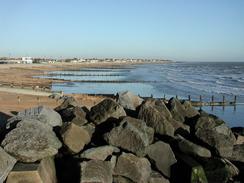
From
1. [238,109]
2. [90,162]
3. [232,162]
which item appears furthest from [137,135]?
[238,109]

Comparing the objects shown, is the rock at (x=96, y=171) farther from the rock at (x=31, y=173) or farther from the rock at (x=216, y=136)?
the rock at (x=216, y=136)

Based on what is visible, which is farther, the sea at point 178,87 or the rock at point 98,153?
the sea at point 178,87

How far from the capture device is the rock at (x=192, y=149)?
9242 mm

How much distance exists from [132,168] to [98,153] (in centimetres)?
79

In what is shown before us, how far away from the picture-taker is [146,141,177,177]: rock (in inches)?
351

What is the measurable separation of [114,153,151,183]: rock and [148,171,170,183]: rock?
136mm

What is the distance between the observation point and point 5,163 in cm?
774

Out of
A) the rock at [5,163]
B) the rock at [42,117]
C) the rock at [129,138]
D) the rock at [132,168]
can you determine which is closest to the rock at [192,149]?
the rock at [129,138]

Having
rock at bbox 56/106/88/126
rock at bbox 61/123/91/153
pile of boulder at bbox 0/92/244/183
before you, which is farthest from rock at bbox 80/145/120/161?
rock at bbox 56/106/88/126

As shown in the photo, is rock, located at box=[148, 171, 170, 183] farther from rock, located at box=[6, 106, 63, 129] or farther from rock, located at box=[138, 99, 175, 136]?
rock, located at box=[6, 106, 63, 129]

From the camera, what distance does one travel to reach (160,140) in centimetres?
978

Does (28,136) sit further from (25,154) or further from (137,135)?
(137,135)

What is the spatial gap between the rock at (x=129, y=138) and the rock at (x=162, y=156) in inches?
7.9

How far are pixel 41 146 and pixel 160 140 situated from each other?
118 inches
